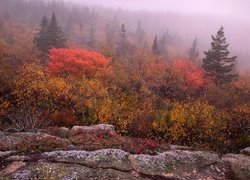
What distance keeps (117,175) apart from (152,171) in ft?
8.46

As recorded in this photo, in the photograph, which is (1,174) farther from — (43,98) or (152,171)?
(43,98)

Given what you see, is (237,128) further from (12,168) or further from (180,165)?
(12,168)

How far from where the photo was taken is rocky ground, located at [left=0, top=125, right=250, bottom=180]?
18.5 m

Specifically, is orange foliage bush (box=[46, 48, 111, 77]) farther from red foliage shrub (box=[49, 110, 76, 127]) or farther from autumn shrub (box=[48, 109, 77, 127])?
red foliage shrub (box=[49, 110, 76, 127])

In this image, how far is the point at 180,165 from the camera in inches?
829

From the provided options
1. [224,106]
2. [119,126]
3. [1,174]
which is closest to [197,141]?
[119,126]

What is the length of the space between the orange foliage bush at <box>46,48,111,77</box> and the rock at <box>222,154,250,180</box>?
124 feet

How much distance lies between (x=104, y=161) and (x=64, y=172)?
120 inches

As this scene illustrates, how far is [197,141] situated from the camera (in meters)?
40.0

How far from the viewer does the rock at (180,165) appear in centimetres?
1997

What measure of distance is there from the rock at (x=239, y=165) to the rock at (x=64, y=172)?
739 centimetres

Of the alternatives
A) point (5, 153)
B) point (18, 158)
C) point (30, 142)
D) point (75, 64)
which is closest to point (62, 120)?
point (30, 142)

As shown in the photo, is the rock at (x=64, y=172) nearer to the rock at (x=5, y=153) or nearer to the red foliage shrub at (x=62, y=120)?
the rock at (x=5, y=153)

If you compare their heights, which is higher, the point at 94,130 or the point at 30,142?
the point at 30,142
